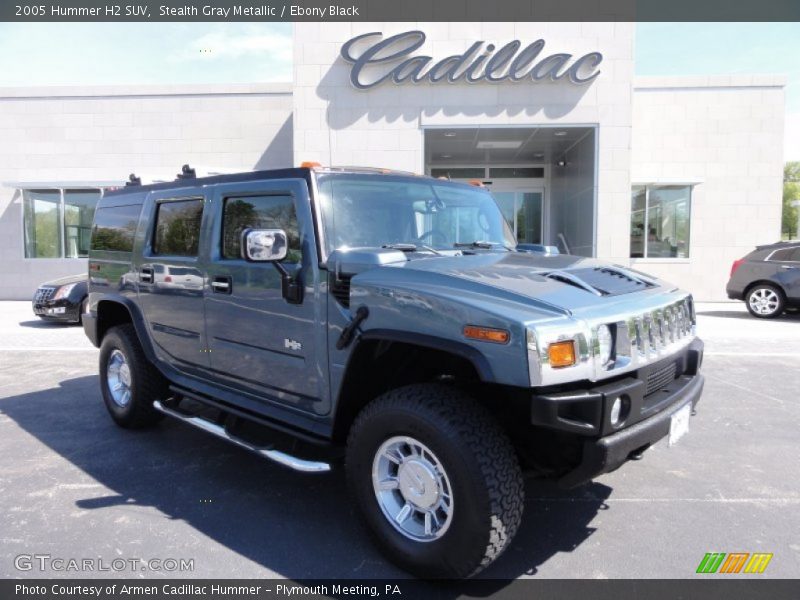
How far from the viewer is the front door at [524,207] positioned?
19.0m

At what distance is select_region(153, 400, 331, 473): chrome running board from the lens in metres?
3.04

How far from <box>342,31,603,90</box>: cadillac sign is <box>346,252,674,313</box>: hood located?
11.4 metres

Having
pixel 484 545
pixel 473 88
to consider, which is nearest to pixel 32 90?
pixel 473 88

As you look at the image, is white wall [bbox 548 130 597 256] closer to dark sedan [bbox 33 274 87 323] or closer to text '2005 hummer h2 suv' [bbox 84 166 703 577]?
text '2005 hummer h2 suv' [bbox 84 166 703 577]

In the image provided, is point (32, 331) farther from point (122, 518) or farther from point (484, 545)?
point (484, 545)

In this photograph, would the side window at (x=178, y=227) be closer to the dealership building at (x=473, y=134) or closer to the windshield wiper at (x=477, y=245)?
the windshield wiper at (x=477, y=245)

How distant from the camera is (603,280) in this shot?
312 cm

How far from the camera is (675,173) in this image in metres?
16.1

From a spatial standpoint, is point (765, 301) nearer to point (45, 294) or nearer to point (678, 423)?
point (678, 423)

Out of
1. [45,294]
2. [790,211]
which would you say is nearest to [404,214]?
[45,294]

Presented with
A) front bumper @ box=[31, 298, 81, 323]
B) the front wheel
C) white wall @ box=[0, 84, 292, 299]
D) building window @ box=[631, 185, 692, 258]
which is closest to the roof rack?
the front wheel

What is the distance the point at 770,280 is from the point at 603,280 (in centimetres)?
1126

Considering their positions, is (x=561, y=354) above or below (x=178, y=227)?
below
